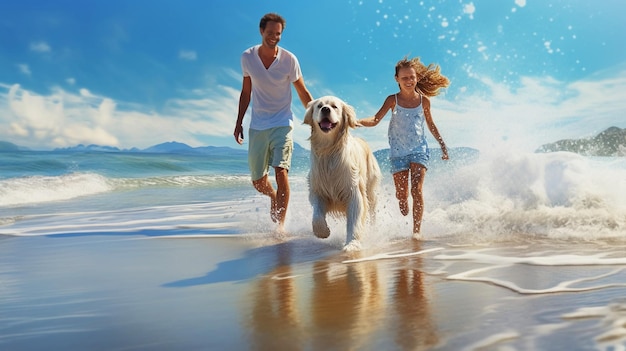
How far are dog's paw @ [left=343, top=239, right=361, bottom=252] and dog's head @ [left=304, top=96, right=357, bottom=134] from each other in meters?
1.09

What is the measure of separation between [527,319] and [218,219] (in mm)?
6403

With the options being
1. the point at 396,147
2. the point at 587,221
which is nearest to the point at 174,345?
the point at 396,147

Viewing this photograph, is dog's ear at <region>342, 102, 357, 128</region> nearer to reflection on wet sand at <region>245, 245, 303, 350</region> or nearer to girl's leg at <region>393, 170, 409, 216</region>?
girl's leg at <region>393, 170, 409, 216</region>

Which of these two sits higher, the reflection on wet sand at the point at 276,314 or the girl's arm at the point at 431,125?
the girl's arm at the point at 431,125

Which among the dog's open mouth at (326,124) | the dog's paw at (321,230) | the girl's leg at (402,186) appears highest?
the dog's open mouth at (326,124)

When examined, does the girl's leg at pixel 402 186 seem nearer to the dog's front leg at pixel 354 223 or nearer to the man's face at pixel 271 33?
the dog's front leg at pixel 354 223

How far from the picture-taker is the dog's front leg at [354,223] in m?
5.56

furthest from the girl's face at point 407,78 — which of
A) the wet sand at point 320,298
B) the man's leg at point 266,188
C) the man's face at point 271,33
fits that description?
the man's leg at point 266,188

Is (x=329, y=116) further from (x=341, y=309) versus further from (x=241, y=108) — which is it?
(x=341, y=309)

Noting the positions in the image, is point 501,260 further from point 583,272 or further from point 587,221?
point 587,221

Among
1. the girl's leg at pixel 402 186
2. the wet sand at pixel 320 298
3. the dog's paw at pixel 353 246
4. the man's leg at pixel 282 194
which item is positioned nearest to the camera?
the wet sand at pixel 320 298

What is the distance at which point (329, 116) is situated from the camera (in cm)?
552

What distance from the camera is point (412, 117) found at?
6723 mm

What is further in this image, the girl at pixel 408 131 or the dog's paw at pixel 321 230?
the girl at pixel 408 131
